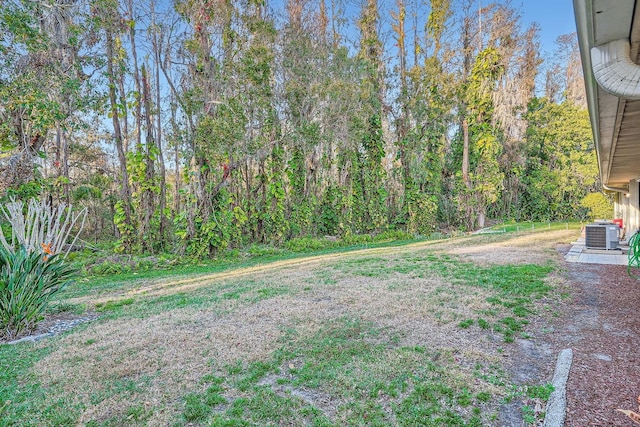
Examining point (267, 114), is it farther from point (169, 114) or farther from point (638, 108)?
point (638, 108)

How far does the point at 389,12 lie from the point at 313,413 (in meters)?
17.2

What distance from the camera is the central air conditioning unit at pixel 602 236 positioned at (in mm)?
7551

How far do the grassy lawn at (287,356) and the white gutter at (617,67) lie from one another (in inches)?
78.8

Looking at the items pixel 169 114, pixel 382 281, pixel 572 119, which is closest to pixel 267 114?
pixel 169 114

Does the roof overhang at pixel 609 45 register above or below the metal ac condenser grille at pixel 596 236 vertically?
above

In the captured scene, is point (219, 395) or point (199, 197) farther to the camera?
point (199, 197)

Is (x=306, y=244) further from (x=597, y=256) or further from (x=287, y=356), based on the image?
(x=287, y=356)

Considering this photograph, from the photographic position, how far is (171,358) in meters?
2.93

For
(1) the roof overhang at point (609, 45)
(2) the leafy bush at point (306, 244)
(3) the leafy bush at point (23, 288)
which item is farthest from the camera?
(2) the leafy bush at point (306, 244)

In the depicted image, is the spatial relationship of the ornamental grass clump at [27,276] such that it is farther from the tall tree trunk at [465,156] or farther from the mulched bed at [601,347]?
the tall tree trunk at [465,156]

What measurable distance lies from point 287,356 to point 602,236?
804 centimetres

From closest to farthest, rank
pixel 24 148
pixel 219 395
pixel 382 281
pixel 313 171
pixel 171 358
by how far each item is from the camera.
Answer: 1. pixel 219 395
2. pixel 171 358
3. pixel 382 281
4. pixel 24 148
5. pixel 313 171

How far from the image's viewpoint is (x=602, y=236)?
7652mm

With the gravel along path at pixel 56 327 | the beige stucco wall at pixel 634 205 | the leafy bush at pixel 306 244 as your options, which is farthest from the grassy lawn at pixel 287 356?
the beige stucco wall at pixel 634 205
